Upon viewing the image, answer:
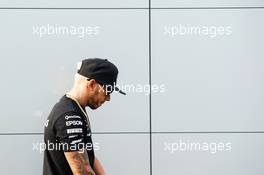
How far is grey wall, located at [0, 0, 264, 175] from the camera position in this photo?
12.2 ft

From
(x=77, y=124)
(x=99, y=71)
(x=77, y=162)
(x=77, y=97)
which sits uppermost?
(x=99, y=71)

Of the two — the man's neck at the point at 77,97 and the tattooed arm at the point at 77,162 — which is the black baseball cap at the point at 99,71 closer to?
the man's neck at the point at 77,97

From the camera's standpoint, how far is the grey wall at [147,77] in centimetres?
373

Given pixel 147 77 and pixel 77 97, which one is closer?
pixel 77 97

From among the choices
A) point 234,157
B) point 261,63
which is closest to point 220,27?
point 261,63

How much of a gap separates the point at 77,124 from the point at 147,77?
121cm

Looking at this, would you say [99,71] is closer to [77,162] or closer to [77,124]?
[77,124]

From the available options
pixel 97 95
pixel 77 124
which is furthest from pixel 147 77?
pixel 77 124

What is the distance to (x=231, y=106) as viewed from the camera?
12.4 feet

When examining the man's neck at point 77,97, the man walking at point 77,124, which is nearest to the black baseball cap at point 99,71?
the man walking at point 77,124

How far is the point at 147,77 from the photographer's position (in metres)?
3.74

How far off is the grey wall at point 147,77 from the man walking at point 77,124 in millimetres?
879

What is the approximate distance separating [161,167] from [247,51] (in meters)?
1.12

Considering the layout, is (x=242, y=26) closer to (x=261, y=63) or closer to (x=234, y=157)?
(x=261, y=63)
